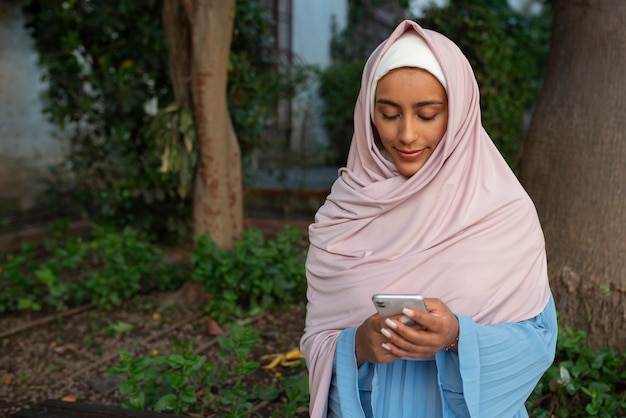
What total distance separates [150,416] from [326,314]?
92cm

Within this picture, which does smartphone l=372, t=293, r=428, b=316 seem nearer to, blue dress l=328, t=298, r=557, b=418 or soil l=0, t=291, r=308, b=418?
blue dress l=328, t=298, r=557, b=418

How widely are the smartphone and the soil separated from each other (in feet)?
5.08

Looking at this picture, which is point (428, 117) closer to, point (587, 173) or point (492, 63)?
point (587, 173)

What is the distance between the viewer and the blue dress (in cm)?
140

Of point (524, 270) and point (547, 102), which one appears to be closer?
point (524, 270)

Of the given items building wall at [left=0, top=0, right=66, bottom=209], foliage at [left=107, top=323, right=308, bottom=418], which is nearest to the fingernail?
foliage at [left=107, top=323, right=308, bottom=418]

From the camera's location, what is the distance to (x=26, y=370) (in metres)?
3.29

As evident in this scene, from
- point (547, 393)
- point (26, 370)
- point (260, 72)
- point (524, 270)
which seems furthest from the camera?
point (260, 72)

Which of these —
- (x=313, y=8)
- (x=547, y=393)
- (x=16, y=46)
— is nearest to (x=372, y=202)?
(x=547, y=393)

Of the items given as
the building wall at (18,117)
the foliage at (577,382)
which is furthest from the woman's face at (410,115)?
the building wall at (18,117)

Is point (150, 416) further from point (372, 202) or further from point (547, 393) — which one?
point (547, 393)

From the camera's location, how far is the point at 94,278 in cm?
397

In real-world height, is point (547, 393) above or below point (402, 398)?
below

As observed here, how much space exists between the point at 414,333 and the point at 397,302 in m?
0.09
